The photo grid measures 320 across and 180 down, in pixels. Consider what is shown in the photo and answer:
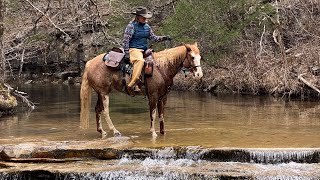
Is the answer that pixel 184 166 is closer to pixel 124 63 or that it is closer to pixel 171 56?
pixel 171 56

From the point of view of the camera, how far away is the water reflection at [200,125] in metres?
9.39

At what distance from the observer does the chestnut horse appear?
9500 mm

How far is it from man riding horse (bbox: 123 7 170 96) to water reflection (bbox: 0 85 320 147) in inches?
45.1

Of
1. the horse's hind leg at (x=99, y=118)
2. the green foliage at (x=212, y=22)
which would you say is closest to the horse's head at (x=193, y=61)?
the horse's hind leg at (x=99, y=118)

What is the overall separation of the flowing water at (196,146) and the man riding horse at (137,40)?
45.2 inches

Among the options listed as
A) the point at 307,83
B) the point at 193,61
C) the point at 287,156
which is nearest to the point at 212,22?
the point at 307,83

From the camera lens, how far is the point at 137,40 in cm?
993

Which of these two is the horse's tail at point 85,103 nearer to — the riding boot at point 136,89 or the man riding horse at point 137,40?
the man riding horse at point 137,40

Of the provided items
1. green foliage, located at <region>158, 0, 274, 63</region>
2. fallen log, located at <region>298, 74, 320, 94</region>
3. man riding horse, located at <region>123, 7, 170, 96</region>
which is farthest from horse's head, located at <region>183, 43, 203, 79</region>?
green foliage, located at <region>158, 0, 274, 63</region>

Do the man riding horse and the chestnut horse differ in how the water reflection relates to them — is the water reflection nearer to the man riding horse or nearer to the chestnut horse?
the chestnut horse

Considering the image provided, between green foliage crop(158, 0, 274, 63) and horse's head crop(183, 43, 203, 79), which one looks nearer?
horse's head crop(183, 43, 203, 79)

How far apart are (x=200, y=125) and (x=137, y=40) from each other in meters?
2.68

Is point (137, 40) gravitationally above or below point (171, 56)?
above

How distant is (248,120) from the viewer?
1244cm
